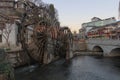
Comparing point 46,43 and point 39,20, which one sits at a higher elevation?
point 39,20

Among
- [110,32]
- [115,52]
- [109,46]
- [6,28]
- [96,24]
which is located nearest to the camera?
[6,28]

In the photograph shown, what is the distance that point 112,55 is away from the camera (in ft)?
126

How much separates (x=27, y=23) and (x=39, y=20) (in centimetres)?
198

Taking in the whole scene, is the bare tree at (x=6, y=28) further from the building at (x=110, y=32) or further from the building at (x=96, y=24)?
the building at (x=96, y=24)

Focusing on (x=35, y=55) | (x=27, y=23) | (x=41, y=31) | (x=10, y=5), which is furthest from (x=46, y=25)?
(x=10, y=5)

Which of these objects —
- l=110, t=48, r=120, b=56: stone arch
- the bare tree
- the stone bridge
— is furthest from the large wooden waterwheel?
l=110, t=48, r=120, b=56: stone arch

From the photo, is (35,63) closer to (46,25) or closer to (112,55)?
(46,25)

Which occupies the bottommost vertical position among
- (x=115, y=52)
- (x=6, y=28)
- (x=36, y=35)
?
(x=115, y=52)

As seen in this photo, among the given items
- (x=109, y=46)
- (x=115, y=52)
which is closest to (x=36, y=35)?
(x=109, y=46)

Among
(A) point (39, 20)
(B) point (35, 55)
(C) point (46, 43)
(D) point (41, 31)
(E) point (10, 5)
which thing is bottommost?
(B) point (35, 55)

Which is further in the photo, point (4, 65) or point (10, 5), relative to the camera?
point (10, 5)

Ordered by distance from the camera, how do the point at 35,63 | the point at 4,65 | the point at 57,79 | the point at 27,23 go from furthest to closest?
the point at 35,63 → the point at 27,23 → the point at 57,79 → the point at 4,65

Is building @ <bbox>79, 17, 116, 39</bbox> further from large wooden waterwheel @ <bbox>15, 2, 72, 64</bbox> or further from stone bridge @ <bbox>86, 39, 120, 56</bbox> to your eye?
large wooden waterwheel @ <bbox>15, 2, 72, 64</bbox>

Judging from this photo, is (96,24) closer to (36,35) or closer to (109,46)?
(109,46)
